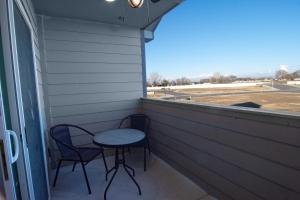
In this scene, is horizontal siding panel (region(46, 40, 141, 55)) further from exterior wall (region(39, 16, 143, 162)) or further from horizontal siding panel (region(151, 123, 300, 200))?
horizontal siding panel (region(151, 123, 300, 200))

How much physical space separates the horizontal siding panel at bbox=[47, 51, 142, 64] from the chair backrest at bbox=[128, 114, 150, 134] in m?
0.92

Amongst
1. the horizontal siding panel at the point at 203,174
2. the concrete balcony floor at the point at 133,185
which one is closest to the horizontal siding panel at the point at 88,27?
the horizontal siding panel at the point at 203,174

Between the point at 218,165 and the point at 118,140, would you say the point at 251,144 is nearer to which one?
the point at 218,165

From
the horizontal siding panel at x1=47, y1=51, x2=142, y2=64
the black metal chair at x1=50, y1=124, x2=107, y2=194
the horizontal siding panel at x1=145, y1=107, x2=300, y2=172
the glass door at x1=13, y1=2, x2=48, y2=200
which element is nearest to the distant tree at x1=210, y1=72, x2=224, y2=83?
the horizontal siding panel at x1=145, y1=107, x2=300, y2=172

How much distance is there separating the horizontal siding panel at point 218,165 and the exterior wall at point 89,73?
2.89 feet

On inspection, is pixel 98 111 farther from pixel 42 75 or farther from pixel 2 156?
pixel 2 156

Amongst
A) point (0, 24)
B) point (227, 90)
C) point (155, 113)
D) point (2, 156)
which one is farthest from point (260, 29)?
point (2, 156)

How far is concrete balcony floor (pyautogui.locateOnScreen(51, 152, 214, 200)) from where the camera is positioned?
1.93 m

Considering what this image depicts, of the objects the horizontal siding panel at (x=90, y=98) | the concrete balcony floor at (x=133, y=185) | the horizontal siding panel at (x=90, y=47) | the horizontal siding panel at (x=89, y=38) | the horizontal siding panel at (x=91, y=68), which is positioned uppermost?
the horizontal siding panel at (x=89, y=38)

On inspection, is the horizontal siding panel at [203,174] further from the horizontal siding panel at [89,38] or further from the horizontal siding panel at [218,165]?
the horizontal siding panel at [89,38]

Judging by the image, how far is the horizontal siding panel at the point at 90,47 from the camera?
8.39ft

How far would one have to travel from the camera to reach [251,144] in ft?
4.75

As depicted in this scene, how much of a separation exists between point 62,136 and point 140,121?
1.15m

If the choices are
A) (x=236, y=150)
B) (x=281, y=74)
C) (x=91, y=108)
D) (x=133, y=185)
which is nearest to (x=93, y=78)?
(x=91, y=108)
